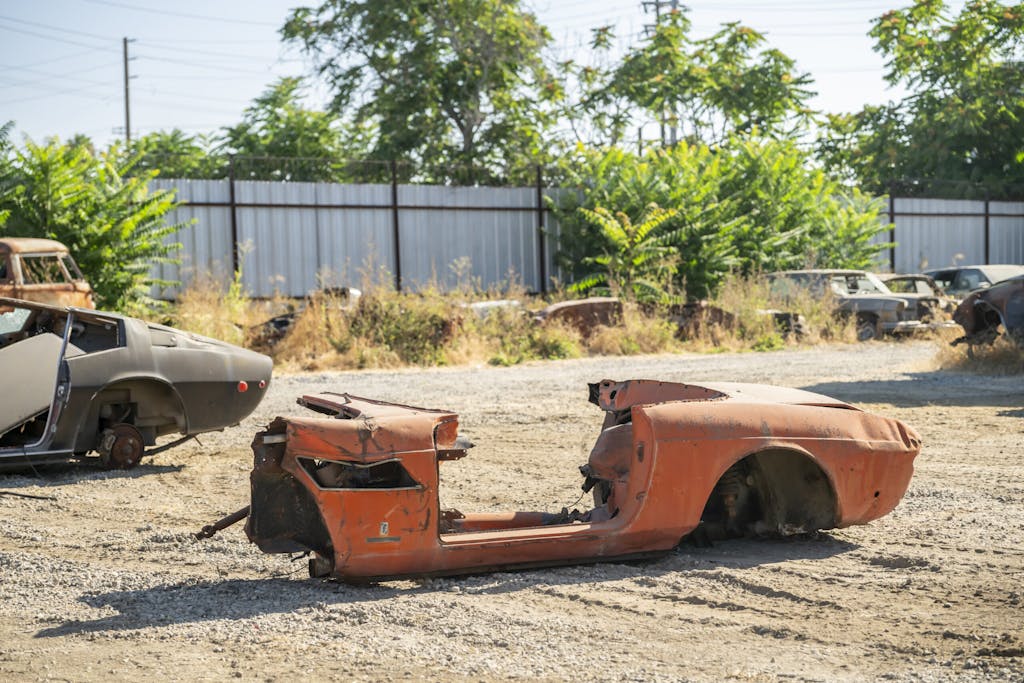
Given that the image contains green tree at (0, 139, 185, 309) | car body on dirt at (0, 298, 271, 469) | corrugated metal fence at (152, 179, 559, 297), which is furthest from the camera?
corrugated metal fence at (152, 179, 559, 297)

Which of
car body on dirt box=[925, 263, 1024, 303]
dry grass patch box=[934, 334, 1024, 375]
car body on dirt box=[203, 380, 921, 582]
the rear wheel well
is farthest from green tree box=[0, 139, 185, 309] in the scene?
car body on dirt box=[925, 263, 1024, 303]

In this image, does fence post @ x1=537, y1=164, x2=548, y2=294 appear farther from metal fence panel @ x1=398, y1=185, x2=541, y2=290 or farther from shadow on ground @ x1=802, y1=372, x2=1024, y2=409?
shadow on ground @ x1=802, y1=372, x2=1024, y2=409

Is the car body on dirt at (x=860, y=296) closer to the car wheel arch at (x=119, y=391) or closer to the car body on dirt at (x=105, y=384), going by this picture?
the car body on dirt at (x=105, y=384)

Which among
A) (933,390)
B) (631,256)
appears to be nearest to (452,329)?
(631,256)

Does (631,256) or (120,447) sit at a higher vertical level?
(631,256)

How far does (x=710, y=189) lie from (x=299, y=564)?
22.0 metres

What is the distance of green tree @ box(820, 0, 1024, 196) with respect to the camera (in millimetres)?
38438

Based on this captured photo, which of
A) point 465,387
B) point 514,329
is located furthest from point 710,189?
point 465,387

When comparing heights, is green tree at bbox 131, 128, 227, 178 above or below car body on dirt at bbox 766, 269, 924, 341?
above

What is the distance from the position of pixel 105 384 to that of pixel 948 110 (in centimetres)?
3615

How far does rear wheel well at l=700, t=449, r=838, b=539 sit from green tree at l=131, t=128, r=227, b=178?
100ft

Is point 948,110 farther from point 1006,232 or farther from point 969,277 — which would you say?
point 969,277

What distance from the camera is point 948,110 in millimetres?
39188

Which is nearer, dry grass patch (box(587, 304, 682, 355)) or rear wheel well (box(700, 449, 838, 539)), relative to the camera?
rear wheel well (box(700, 449, 838, 539))
